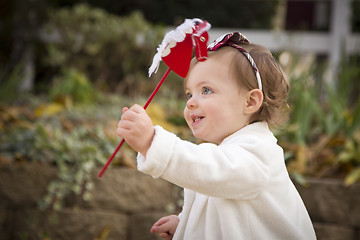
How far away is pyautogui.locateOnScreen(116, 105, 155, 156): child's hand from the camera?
128cm

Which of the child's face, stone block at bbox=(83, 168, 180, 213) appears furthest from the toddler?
stone block at bbox=(83, 168, 180, 213)

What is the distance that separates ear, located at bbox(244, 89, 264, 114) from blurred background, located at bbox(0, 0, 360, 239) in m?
1.58

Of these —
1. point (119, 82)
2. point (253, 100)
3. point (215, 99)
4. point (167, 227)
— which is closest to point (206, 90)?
point (215, 99)

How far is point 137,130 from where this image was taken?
4.20 ft

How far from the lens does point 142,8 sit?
10.4m

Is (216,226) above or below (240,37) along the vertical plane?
below

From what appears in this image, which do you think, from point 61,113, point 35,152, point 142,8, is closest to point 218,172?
point 35,152

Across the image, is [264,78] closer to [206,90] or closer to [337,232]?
[206,90]

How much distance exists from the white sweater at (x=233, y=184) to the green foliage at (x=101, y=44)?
19.4 feet

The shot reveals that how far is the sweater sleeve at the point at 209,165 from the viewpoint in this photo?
1.27 metres

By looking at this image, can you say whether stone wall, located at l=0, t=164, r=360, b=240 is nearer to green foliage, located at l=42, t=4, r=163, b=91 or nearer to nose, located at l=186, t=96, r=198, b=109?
nose, located at l=186, t=96, r=198, b=109

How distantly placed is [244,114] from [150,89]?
5.79 metres

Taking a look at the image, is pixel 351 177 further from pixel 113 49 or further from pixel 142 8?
pixel 142 8

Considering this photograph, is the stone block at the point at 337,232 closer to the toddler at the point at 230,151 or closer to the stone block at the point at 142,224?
the stone block at the point at 142,224
